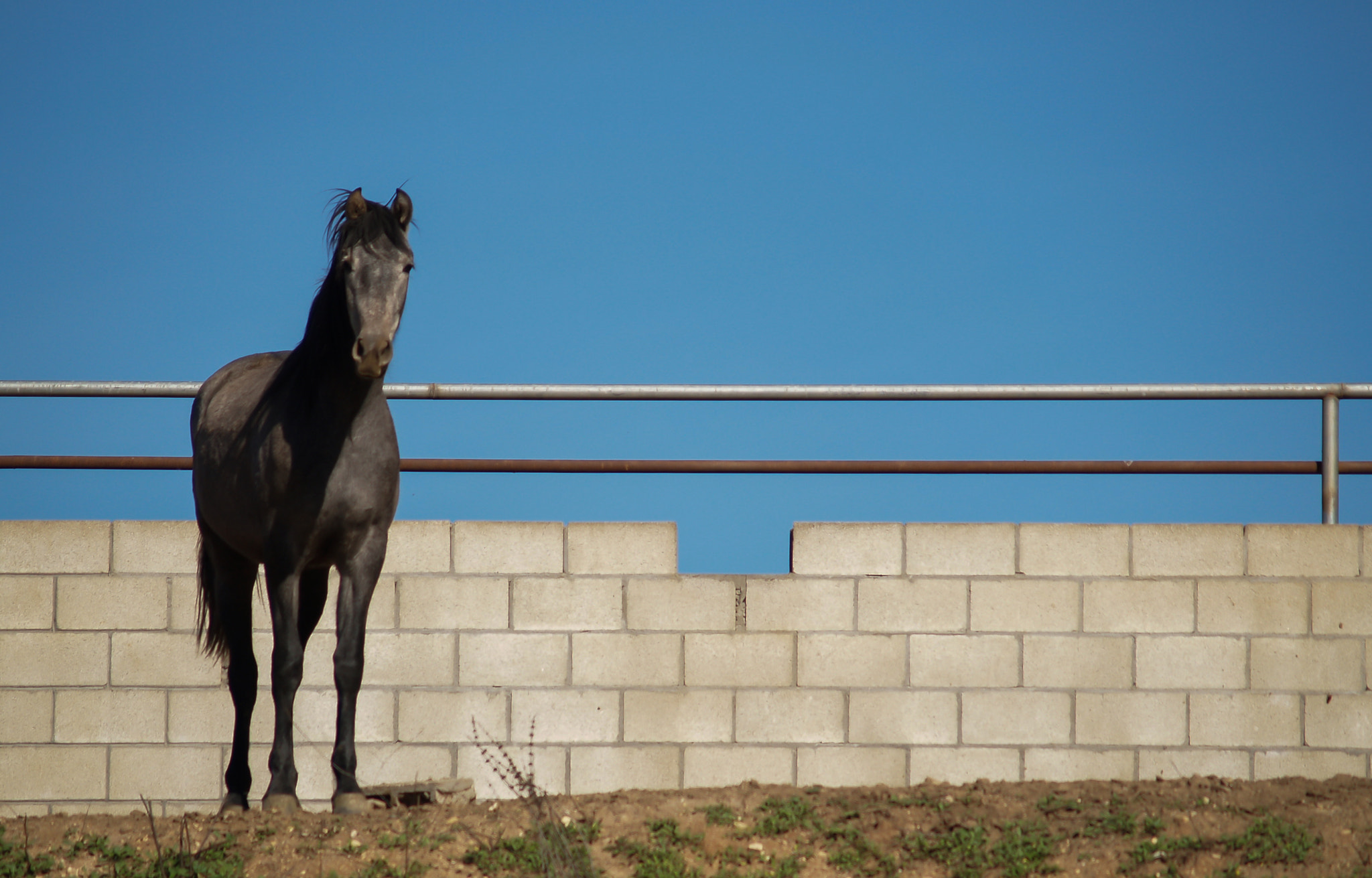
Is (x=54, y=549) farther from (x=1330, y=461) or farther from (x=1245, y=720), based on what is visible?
(x=1330, y=461)

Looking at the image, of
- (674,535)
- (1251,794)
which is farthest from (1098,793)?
(674,535)

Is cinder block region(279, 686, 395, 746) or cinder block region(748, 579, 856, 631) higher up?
cinder block region(748, 579, 856, 631)

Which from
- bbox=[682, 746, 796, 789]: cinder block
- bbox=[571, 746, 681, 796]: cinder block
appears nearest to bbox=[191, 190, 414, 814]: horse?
bbox=[571, 746, 681, 796]: cinder block

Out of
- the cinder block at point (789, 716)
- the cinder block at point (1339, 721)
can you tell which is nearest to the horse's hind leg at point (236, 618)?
the cinder block at point (789, 716)

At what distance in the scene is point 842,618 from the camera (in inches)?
203

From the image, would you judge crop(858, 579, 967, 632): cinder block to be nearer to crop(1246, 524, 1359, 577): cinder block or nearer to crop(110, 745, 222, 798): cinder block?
crop(1246, 524, 1359, 577): cinder block

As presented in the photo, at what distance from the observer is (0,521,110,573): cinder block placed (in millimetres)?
5156

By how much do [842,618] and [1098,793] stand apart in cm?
128

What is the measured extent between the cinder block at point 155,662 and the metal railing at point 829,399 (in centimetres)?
77

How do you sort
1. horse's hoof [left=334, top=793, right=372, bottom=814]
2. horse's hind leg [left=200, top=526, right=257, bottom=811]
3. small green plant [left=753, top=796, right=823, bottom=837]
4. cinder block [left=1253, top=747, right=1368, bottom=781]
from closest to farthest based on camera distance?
1. horse's hoof [left=334, top=793, right=372, bottom=814]
2. small green plant [left=753, top=796, right=823, bottom=837]
3. horse's hind leg [left=200, top=526, right=257, bottom=811]
4. cinder block [left=1253, top=747, right=1368, bottom=781]

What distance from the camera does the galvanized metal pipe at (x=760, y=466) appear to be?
516 cm

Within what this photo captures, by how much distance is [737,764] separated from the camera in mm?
5094

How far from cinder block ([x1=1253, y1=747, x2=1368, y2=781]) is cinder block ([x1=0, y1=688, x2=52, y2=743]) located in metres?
5.33

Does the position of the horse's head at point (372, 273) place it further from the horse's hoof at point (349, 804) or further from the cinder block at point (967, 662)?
the cinder block at point (967, 662)
